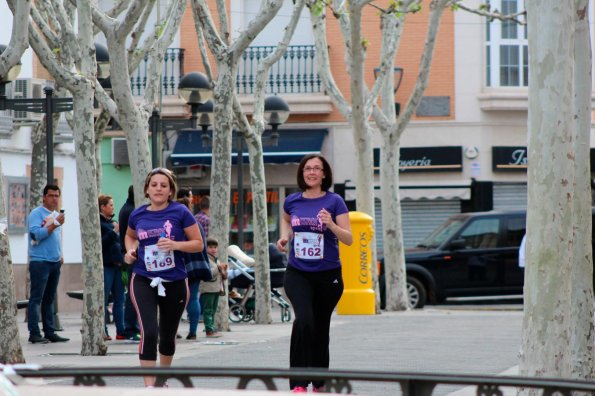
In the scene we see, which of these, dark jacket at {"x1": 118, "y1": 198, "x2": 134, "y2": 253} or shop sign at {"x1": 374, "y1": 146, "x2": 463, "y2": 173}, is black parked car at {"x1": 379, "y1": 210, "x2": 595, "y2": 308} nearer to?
shop sign at {"x1": 374, "y1": 146, "x2": 463, "y2": 173}

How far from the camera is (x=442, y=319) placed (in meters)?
20.7

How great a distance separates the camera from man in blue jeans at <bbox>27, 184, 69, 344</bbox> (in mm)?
15555

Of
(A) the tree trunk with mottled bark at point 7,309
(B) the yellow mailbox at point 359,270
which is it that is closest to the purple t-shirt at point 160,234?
(A) the tree trunk with mottled bark at point 7,309

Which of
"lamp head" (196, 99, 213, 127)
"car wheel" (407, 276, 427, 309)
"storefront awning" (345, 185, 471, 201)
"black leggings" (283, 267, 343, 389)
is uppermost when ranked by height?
"lamp head" (196, 99, 213, 127)

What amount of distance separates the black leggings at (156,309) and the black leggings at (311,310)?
0.74 m

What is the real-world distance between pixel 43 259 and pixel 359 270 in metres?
7.59

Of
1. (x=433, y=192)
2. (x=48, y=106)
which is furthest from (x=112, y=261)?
(x=433, y=192)

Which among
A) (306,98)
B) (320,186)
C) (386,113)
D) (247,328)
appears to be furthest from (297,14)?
(306,98)

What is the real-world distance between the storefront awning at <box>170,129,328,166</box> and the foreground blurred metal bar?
3110cm

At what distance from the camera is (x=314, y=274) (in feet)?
30.5

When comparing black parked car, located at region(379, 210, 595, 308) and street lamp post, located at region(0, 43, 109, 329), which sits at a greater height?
street lamp post, located at region(0, 43, 109, 329)

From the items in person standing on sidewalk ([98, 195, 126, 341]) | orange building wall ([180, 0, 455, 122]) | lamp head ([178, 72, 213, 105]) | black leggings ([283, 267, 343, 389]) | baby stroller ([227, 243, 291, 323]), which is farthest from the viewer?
orange building wall ([180, 0, 455, 122])

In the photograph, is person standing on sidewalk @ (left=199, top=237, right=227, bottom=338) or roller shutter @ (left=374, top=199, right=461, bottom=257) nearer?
person standing on sidewalk @ (left=199, top=237, right=227, bottom=338)

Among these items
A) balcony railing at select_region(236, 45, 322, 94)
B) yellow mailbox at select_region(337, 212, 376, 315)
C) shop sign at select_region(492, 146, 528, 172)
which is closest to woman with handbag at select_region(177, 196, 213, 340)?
yellow mailbox at select_region(337, 212, 376, 315)
